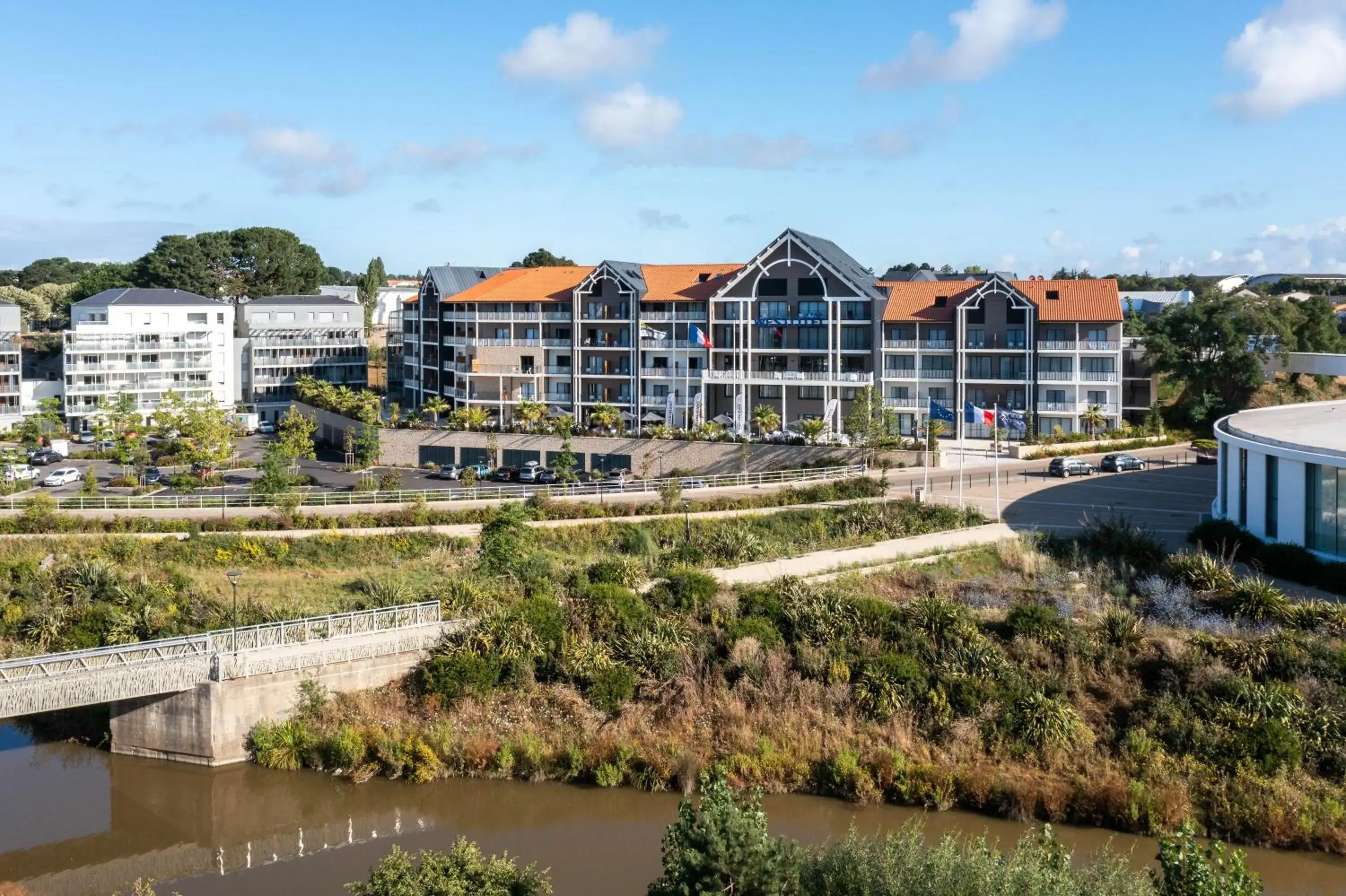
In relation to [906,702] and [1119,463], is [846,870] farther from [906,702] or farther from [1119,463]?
[1119,463]

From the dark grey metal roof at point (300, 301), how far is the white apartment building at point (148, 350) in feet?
9.93

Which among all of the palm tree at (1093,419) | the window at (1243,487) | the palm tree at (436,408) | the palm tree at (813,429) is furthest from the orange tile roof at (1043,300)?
the palm tree at (436,408)

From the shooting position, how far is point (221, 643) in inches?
1190

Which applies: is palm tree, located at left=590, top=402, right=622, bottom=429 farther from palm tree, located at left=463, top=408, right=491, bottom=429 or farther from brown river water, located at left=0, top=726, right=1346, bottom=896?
brown river water, located at left=0, top=726, right=1346, bottom=896

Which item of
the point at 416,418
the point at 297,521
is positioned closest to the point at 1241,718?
the point at 297,521

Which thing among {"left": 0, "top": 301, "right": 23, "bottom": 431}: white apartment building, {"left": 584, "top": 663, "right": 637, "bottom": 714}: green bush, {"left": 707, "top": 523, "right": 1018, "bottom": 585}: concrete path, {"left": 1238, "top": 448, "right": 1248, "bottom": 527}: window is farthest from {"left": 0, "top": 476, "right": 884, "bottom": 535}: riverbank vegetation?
{"left": 0, "top": 301, "right": 23, "bottom": 431}: white apartment building

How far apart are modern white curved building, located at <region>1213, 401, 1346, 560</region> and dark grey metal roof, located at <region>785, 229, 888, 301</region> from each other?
25405mm

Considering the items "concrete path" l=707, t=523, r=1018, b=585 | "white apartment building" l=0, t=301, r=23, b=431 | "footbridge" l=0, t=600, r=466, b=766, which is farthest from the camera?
"white apartment building" l=0, t=301, r=23, b=431

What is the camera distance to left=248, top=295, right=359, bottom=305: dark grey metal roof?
9906 centimetres

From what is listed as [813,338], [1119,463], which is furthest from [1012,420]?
[813,338]

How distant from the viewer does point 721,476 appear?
185ft

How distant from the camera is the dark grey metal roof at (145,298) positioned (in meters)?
93.2

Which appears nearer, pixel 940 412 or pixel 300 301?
pixel 940 412

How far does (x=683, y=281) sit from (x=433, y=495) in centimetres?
2806
